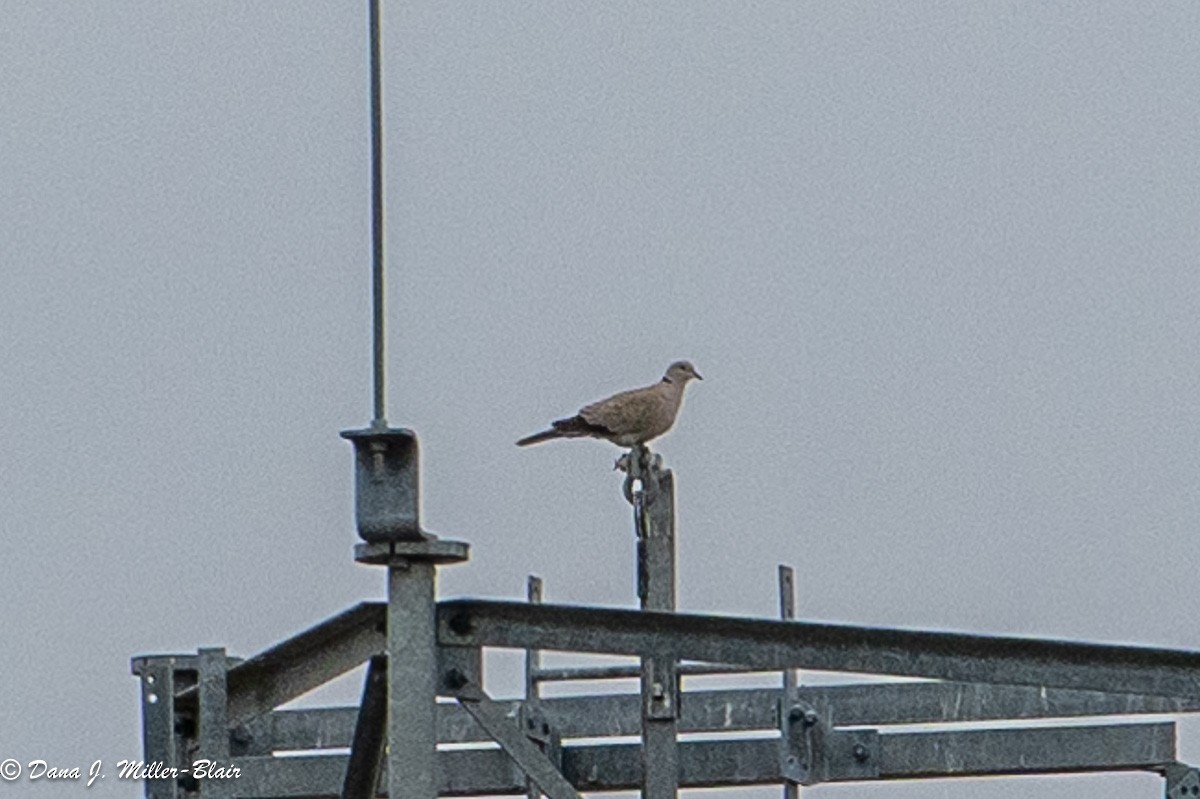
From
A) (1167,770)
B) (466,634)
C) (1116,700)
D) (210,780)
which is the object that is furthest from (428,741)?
(1116,700)

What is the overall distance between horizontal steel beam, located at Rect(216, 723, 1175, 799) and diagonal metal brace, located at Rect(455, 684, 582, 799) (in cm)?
327

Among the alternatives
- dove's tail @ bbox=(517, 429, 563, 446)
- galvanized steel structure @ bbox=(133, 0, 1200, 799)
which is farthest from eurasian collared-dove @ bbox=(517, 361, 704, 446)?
galvanized steel structure @ bbox=(133, 0, 1200, 799)

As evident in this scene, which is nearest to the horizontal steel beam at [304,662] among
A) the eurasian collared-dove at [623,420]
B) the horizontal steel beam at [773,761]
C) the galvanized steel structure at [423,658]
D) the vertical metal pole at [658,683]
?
the galvanized steel structure at [423,658]

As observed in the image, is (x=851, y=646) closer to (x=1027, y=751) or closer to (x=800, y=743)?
(x=1027, y=751)

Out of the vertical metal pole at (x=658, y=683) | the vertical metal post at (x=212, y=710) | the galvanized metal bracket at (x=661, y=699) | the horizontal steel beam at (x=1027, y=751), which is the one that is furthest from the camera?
the horizontal steel beam at (x=1027, y=751)

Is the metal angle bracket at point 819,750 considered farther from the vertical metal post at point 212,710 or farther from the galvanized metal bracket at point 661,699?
the vertical metal post at point 212,710

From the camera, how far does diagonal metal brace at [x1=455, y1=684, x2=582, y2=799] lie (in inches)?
235

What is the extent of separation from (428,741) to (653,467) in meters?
3.96

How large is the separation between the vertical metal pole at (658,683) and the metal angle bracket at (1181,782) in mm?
1689

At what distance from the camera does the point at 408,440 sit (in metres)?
5.74

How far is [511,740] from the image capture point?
6047 millimetres

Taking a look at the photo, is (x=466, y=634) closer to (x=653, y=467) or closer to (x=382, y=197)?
(x=382, y=197)

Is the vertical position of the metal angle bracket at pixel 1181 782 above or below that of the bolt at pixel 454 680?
below

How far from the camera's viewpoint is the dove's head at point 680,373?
1586cm
